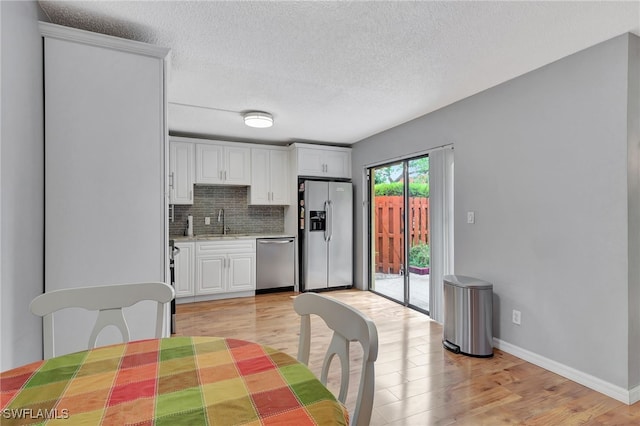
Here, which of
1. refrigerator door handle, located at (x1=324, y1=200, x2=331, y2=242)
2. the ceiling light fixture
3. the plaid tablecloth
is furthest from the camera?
refrigerator door handle, located at (x1=324, y1=200, x2=331, y2=242)

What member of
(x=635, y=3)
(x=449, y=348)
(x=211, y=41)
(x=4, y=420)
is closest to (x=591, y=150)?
(x=635, y=3)

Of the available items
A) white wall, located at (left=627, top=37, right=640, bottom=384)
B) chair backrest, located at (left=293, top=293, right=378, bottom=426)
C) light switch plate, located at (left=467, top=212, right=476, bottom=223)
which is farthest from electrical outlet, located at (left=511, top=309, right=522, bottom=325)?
chair backrest, located at (left=293, top=293, right=378, bottom=426)

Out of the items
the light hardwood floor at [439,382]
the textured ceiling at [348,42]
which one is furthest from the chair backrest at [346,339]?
the textured ceiling at [348,42]

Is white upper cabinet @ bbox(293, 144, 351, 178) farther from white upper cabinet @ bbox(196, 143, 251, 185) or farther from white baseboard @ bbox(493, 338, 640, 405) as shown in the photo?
white baseboard @ bbox(493, 338, 640, 405)

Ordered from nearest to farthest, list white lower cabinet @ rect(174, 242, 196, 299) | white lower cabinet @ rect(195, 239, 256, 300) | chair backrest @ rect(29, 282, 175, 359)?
chair backrest @ rect(29, 282, 175, 359) < white lower cabinet @ rect(174, 242, 196, 299) < white lower cabinet @ rect(195, 239, 256, 300)

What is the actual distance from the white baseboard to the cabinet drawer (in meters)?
3.41

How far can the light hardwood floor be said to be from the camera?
2.01 m

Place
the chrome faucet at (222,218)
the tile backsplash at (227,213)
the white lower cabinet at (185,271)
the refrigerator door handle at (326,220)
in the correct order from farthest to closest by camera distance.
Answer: the chrome faucet at (222,218) < the refrigerator door handle at (326,220) < the tile backsplash at (227,213) < the white lower cabinet at (185,271)

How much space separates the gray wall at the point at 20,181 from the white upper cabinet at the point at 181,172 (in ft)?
9.40

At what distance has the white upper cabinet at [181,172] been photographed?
4.75 metres

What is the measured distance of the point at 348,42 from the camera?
2.28m

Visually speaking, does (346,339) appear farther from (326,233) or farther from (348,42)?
(326,233)

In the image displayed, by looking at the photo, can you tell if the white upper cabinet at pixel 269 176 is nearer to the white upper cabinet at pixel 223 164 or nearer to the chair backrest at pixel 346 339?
the white upper cabinet at pixel 223 164

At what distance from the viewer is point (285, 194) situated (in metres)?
5.55
